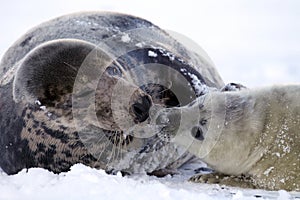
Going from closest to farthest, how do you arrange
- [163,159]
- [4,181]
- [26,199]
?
1. [26,199]
2. [4,181]
3. [163,159]

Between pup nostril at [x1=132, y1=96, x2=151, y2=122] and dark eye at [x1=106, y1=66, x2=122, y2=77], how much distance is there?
339 millimetres

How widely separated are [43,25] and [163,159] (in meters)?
1.74

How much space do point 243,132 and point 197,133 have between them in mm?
294

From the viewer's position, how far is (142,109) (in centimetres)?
362

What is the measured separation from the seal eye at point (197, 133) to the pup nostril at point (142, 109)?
403mm

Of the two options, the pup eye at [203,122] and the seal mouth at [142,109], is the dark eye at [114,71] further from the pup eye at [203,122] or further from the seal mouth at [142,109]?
the pup eye at [203,122]

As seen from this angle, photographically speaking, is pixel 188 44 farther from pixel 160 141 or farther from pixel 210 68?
pixel 160 141

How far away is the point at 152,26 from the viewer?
5570 mm

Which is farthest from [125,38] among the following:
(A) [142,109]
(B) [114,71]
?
(A) [142,109]

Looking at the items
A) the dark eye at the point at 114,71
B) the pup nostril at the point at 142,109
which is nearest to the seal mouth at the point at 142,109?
the pup nostril at the point at 142,109

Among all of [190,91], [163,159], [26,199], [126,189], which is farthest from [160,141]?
[26,199]

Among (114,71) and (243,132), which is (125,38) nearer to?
(114,71)

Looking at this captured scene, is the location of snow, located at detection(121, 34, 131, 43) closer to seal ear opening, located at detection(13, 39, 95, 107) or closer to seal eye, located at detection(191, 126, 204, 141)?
seal ear opening, located at detection(13, 39, 95, 107)

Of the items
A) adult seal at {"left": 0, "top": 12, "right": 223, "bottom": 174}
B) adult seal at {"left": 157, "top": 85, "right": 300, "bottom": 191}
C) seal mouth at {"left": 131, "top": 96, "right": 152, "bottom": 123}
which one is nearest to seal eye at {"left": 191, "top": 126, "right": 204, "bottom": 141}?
adult seal at {"left": 157, "top": 85, "right": 300, "bottom": 191}
